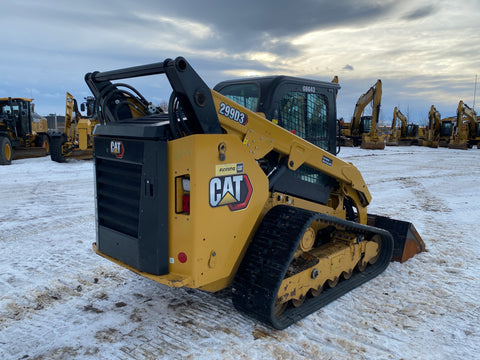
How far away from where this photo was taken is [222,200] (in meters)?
3.05

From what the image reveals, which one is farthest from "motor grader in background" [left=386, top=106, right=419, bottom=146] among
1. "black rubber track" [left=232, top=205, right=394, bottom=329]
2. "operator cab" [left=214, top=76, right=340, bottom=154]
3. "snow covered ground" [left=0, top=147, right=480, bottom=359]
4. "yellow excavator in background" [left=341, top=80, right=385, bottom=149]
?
"black rubber track" [left=232, top=205, right=394, bottom=329]

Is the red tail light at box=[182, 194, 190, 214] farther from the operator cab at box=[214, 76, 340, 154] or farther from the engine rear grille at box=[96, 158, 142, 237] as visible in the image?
the operator cab at box=[214, 76, 340, 154]

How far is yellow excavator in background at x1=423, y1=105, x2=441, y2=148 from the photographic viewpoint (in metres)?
30.3

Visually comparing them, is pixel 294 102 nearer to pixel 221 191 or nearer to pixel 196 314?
pixel 221 191

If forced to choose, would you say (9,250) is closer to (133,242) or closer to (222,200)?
(133,242)

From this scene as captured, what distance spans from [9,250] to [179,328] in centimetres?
339

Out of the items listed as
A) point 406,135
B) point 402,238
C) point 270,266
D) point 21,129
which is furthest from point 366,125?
point 270,266

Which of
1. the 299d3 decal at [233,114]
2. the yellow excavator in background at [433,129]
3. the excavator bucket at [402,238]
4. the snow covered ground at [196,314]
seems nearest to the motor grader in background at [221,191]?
the 299d3 decal at [233,114]

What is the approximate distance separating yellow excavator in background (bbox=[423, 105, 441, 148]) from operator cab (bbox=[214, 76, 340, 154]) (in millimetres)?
29500

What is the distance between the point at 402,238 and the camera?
5.16 meters

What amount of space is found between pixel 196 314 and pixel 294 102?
96.4 inches

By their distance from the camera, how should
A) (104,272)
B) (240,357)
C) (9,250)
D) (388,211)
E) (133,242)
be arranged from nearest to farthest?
1. (240,357)
2. (133,242)
3. (104,272)
4. (9,250)
5. (388,211)

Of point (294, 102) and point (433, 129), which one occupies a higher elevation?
point (433, 129)

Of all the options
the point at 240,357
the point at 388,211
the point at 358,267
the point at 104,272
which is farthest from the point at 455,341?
the point at 388,211
